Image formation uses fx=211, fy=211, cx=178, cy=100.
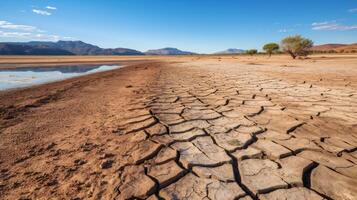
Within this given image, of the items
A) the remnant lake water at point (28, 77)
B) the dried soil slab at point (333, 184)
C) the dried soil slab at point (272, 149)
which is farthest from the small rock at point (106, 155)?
the remnant lake water at point (28, 77)

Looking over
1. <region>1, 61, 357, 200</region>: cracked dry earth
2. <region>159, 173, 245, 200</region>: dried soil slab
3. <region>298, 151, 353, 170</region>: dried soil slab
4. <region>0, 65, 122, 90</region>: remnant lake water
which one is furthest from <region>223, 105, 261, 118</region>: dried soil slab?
<region>0, 65, 122, 90</region>: remnant lake water

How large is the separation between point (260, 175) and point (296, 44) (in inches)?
942

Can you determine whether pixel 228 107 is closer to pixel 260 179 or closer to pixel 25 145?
pixel 260 179

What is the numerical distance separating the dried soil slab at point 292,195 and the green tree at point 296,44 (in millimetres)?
23905

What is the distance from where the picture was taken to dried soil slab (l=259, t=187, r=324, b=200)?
1377mm

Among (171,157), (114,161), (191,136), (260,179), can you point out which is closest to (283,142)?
(260,179)

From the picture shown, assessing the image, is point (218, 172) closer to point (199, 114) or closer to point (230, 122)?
point (230, 122)

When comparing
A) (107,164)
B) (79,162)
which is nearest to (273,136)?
(107,164)

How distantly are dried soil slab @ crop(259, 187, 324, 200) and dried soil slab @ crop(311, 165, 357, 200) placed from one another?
73mm

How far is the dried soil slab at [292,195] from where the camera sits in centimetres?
138

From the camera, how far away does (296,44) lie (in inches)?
853

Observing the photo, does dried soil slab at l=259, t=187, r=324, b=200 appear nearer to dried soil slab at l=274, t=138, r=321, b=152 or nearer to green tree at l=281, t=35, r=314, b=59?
dried soil slab at l=274, t=138, r=321, b=152

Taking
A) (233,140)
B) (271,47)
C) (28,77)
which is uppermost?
(271,47)

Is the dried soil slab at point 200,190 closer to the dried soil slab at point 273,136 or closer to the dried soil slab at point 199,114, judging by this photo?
the dried soil slab at point 273,136
